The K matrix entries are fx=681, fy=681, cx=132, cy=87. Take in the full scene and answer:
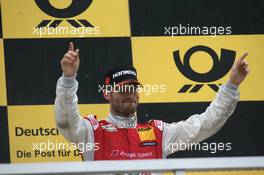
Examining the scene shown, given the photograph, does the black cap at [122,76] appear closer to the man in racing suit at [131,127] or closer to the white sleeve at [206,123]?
the man in racing suit at [131,127]

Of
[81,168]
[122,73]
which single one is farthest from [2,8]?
[81,168]

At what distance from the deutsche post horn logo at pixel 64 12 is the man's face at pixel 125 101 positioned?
0.63 m

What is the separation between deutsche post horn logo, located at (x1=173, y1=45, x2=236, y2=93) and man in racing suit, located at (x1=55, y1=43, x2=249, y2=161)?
0.53 metres

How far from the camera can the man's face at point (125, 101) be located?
9.53 feet

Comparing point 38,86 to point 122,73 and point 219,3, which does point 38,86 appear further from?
point 219,3

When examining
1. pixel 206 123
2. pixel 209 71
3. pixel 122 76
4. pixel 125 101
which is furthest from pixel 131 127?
pixel 209 71

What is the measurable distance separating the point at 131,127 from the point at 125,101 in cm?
12

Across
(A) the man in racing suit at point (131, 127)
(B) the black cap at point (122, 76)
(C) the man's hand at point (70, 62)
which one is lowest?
(A) the man in racing suit at point (131, 127)

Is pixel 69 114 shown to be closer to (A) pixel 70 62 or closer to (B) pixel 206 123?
(A) pixel 70 62

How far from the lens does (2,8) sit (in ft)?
11.1

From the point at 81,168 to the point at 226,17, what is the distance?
1839mm

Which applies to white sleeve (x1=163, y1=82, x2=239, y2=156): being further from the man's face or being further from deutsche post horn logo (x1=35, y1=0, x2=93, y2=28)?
deutsche post horn logo (x1=35, y1=0, x2=93, y2=28)

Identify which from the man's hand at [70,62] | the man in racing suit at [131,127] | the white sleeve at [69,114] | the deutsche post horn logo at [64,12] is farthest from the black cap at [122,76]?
the deutsche post horn logo at [64,12]

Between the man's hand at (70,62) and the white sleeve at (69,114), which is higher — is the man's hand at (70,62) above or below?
above
